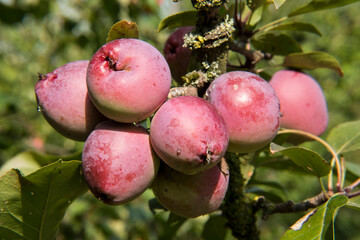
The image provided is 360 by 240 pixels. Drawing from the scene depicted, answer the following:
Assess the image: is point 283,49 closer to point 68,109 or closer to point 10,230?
point 68,109

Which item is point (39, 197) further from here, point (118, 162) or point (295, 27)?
point (295, 27)

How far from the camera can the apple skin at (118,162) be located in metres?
0.85

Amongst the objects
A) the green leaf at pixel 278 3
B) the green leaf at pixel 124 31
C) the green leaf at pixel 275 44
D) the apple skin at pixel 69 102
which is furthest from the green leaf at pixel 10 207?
the green leaf at pixel 275 44

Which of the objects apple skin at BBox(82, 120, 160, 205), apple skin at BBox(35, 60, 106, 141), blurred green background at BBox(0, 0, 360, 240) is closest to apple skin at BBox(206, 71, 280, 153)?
apple skin at BBox(82, 120, 160, 205)

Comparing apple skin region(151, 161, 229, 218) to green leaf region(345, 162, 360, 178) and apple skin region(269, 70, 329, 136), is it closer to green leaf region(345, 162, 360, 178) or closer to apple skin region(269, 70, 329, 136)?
apple skin region(269, 70, 329, 136)

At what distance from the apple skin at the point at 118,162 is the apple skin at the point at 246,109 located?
8.3 inches

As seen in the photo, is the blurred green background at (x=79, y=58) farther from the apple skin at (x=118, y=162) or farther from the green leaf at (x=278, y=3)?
the apple skin at (x=118, y=162)

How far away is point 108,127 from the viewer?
90 cm

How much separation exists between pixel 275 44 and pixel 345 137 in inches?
18.8

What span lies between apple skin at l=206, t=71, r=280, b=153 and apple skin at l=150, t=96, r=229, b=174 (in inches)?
2.1

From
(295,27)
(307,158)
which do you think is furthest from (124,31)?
(295,27)

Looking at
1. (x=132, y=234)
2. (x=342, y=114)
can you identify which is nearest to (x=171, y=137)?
(x=132, y=234)

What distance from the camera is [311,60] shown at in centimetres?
124

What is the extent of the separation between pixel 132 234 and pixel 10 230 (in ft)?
6.48
